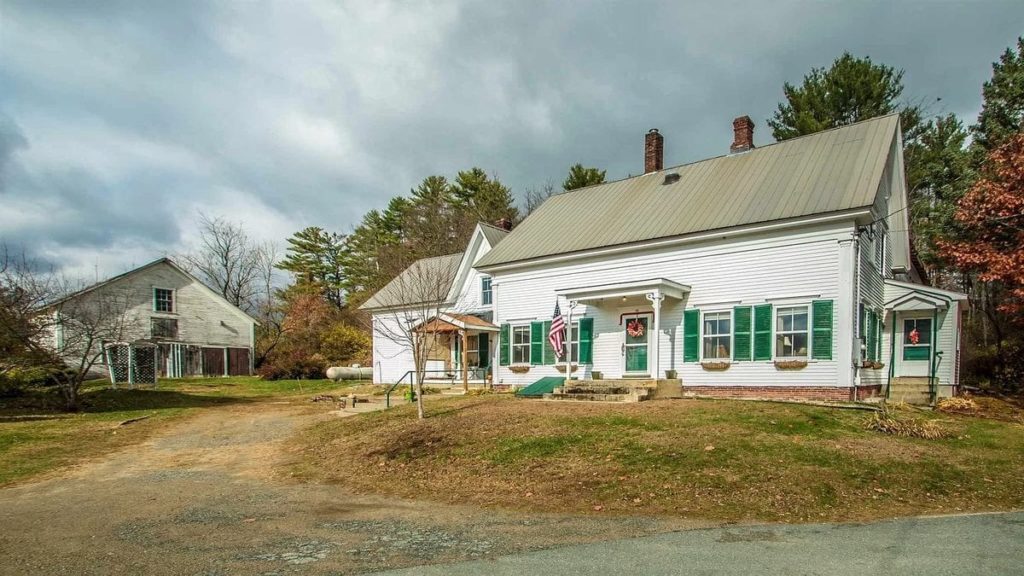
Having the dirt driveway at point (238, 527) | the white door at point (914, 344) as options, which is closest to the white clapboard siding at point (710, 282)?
the white door at point (914, 344)

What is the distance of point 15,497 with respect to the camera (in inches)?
355

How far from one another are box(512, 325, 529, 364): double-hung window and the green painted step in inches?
69.8

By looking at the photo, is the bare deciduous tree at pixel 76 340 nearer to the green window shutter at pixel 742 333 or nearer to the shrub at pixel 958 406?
the green window shutter at pixel 742 333

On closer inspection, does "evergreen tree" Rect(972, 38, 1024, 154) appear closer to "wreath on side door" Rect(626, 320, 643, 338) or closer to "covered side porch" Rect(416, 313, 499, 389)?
"wreath on side door" Rect(626, 320, 643, 338)

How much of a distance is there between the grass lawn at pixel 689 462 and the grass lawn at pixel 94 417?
4927mm

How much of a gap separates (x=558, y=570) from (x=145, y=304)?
3410 centimetres

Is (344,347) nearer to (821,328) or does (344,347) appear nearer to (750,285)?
(750,285)

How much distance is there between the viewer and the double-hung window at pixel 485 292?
24.5 metres

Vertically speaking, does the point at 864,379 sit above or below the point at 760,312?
below

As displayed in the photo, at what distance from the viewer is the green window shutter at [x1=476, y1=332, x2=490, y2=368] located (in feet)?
75.8

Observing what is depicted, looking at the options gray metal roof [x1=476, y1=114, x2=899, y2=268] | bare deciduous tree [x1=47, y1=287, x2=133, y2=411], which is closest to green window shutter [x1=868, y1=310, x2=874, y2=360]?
gray metal roof [x1=476, y1=114, x2=899, y2=268]

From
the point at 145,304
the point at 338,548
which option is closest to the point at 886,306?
the point at 338,548

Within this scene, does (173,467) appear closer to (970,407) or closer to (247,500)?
(247,500)

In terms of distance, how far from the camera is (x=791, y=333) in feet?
48.6
